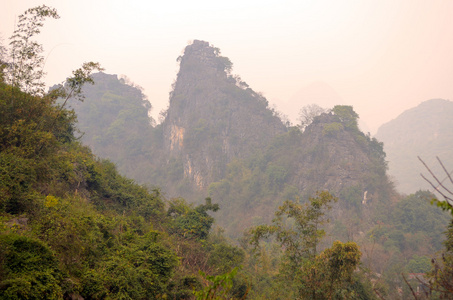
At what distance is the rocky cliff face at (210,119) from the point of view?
50.4 metres

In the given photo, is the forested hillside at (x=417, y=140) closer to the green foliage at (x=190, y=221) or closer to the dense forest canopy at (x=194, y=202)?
the dense forest canopy at (x=194, y=202)

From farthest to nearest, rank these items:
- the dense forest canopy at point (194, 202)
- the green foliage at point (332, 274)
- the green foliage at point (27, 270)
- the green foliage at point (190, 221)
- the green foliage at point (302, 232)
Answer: the green foliage at point (190, 221) → the green foliage at point (302, 232) → the green foliage at point (332, 274) → the dense forest canopy at point (194, 202) → the green foliage at point (27, 270)

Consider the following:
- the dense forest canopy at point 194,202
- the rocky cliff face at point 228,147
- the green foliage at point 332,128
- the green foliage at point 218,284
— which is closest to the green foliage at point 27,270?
the dense forest canopy at point 194,202

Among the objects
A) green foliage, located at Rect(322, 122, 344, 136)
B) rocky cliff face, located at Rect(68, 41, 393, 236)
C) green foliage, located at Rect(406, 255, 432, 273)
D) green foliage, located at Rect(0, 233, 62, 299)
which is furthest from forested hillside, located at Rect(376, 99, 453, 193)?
green foliage, located at Rect(0, 233, 62, 299)

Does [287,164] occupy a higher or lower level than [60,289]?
higher

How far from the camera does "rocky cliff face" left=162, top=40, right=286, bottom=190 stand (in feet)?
165

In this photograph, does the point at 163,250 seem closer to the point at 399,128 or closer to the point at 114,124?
the point at 114,124

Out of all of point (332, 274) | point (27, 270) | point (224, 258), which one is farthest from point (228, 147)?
point (27, 270)

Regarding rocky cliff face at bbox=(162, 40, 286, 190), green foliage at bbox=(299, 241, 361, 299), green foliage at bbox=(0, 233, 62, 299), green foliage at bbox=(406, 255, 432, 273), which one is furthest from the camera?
rocky cliff face at bbox=(162, 40, 286, 190)

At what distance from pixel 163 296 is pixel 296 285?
13.4 feet

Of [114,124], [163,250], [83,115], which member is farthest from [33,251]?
[83,115]

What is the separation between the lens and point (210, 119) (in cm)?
5372

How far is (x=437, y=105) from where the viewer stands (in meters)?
98.2

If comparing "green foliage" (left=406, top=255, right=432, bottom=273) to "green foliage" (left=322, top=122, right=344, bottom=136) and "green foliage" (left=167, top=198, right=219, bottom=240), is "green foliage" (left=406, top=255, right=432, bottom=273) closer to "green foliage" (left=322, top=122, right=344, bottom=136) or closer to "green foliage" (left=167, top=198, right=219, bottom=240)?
"green foliage" (left=167, top=198, right=219, bottom=240)
